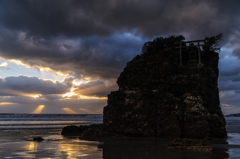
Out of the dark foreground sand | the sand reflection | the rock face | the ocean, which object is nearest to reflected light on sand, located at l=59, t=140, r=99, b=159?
the dark foreground sand

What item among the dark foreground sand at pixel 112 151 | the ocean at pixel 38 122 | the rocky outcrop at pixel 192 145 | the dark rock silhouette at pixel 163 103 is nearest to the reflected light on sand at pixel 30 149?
→ the dark foreground sand at pixel 112 151

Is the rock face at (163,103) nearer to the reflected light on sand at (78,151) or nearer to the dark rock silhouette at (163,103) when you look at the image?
the dark rock silhouette at (163,103)

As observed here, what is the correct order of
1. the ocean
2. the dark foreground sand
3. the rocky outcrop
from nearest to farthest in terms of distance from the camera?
the dark foreground sand → the rocky outcrop → the ocean

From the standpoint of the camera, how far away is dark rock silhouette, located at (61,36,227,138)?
45.3 ft

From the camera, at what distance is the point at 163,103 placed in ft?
47.7

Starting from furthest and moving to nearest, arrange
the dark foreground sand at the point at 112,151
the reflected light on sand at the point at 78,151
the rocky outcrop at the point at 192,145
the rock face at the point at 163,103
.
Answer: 1. the rock face at the point at 163,103
2. the rocky outcrop at the point at 192,145
3. the reflected light on sand at the point at 78,151
4. the dark foreground sand at the point at 112,151

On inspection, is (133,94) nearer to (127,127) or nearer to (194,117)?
(127,127)

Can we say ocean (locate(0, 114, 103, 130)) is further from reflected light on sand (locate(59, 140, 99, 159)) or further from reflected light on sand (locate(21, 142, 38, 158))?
reflected light on sand (locate(59, 140, 99, 159))

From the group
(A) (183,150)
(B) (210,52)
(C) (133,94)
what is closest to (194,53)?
(B) (210,52)

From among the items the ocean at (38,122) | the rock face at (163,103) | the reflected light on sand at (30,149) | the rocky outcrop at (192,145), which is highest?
the rock face at (163,103)

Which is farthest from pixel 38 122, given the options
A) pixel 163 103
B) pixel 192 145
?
pixel 192 145

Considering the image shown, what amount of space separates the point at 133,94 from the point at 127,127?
2.85 meters

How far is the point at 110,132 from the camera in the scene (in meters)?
15.4

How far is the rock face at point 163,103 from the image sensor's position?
1382 centimetres
